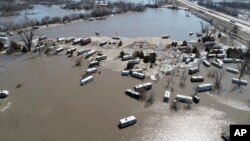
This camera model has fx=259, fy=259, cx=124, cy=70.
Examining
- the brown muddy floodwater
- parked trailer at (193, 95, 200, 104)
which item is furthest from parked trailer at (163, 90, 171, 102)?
parked trailer at (193, 95, 200, 104)

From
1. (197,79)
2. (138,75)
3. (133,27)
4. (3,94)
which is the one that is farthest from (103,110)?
(133,27)

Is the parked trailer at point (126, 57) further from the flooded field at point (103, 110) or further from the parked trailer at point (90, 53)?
the parked trailer at point (90, 53)

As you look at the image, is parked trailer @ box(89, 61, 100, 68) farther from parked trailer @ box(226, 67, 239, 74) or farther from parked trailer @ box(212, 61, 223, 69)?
parked trailer @ box(226, 67, 239, 74)

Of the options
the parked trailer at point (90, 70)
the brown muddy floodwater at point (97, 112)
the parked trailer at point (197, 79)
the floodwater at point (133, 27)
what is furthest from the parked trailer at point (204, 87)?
the floodwater at point (133, 27)

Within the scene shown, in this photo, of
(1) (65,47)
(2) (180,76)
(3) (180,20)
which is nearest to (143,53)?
(2) (180,76)

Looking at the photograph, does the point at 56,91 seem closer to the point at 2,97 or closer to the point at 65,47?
the point at 2,97

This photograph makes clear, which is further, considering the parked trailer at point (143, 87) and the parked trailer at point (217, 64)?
the parked trailer at point (217, 64)
